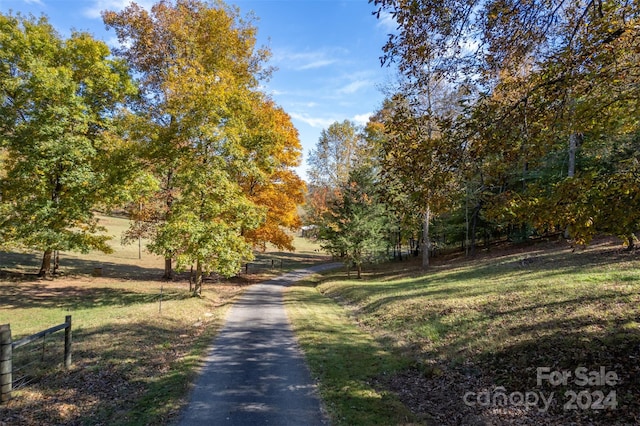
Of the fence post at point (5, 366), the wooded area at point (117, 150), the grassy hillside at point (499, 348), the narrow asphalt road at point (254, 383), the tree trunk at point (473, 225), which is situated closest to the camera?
the grassy hillside at point (499, 348)

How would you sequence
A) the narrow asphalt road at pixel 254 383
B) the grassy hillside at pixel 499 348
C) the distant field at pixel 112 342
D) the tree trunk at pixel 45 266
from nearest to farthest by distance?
1. the grassy hillside at pixel 499 348
2. the narrow asphalt road at pixel 254 383
3. the distant field at pixel 112 342
4. the tree trunk at pixel 45 266

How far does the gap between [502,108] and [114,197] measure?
18283mm

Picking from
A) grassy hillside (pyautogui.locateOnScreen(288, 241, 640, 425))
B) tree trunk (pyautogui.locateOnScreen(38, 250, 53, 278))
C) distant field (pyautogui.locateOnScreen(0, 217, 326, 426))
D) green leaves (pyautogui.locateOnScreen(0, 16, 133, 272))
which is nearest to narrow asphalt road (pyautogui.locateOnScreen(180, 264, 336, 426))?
distant field (pyautogui.locateOnScreen(0, 217, 326, 426))

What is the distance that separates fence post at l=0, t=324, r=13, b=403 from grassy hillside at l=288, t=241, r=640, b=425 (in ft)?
19.1

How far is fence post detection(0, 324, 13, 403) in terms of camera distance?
6.50 m

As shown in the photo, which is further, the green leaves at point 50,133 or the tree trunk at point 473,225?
the tree trunk at point 473,225

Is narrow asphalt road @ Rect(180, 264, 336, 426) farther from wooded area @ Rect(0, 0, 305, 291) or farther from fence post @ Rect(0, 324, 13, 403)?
wooded area @ Rect(0, 0, 305, 291)

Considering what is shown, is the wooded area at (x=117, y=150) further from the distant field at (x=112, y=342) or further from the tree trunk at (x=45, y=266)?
the distant field at (x=112, y=342)

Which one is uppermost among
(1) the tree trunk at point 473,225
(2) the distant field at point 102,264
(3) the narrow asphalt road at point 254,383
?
(1) the tree trunk at point 473,225

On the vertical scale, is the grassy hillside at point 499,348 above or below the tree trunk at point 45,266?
below

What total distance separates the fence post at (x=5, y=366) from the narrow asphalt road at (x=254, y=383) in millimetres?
3277

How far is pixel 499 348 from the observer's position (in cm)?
785

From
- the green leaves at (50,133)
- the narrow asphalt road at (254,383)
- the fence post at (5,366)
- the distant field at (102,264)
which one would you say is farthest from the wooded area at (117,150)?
the fence post at (5,366)

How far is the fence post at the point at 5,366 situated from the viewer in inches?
256
